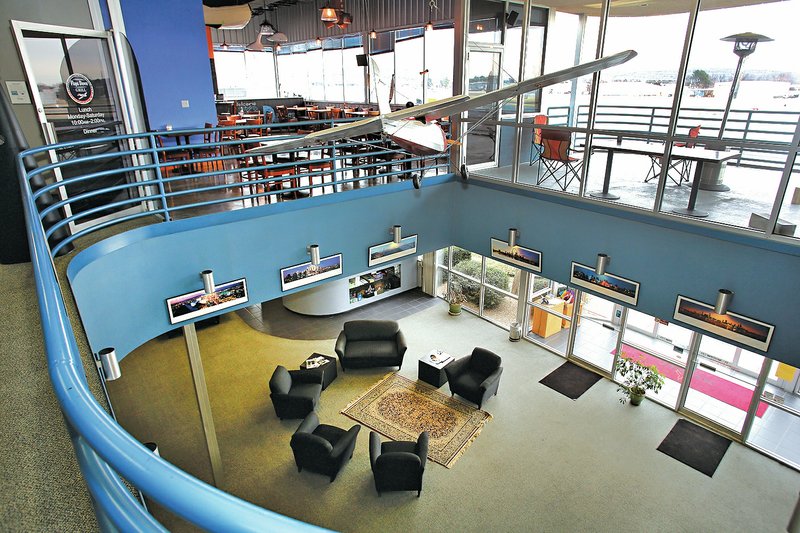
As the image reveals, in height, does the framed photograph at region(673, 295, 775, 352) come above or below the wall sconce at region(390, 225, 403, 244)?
below

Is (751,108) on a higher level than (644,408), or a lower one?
higher

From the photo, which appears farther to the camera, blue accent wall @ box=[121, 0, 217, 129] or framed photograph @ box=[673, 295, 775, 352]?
blue accent wall @ box=[121, 0, 217, 129]

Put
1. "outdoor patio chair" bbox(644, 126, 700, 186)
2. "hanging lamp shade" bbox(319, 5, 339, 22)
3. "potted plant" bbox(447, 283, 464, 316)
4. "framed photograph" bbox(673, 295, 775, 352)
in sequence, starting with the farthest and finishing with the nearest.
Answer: "potted plant" bbox(447, 283, 464, 316)
"hanging lamp shade" bbox(319, 5, 339, 22)
"outdoor patio chair" bbox(644, 126, 700, 186)
"framed photograph" bbox(673, 295, 775, 352)

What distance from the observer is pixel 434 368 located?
9297 mm

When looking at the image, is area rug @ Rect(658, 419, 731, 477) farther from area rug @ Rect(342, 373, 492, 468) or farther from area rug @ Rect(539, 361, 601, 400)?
area rug @ Rect(342, 373, 492, 468)

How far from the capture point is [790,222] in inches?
206

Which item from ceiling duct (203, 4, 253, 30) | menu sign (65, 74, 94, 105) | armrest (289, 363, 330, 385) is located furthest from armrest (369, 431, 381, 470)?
ceiling duct (203, 4, 253, 30)

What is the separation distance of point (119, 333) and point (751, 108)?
310 inches

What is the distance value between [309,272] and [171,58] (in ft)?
15.5

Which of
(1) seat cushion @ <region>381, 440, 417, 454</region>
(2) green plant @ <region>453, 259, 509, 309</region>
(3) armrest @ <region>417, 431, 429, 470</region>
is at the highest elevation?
(2) green plant @ <region>453, 259, 509, 309</region>

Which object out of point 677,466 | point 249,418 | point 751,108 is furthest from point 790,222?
point 249,418

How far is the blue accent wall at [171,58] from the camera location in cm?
766

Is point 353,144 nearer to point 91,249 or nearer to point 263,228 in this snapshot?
point 263,228

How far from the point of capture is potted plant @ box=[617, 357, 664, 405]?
8594 mm
